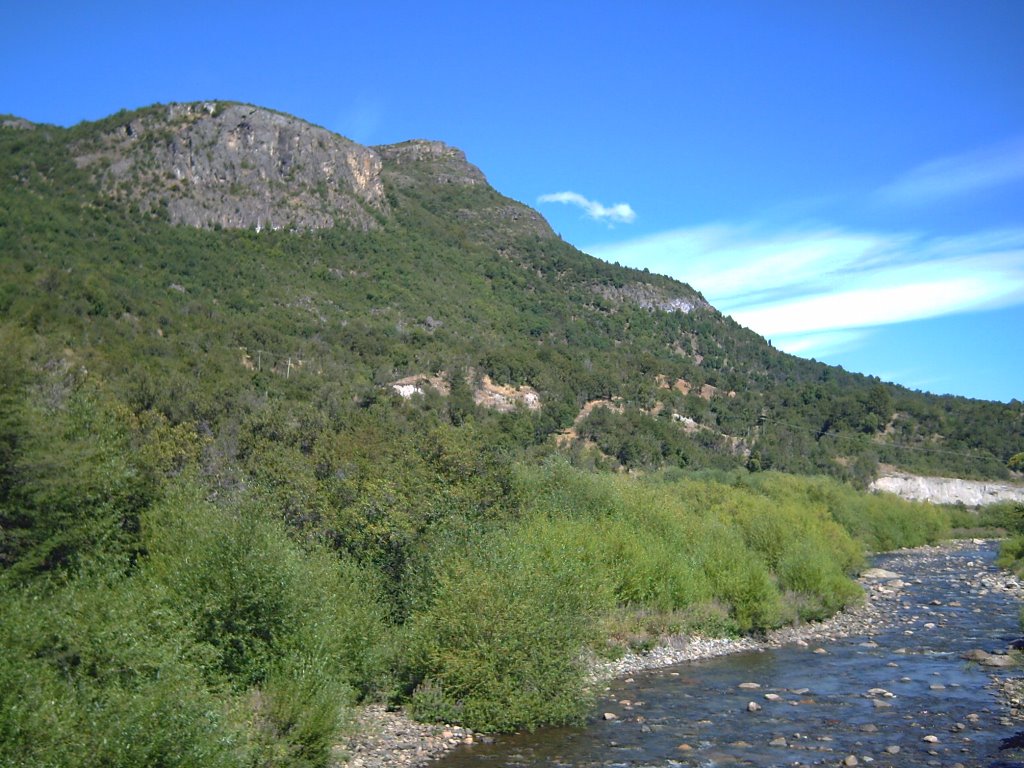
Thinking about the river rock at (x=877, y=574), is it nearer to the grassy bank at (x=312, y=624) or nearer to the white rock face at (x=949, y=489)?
the grassy bank at (x=312, y=624)

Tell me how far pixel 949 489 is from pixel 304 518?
93.9m

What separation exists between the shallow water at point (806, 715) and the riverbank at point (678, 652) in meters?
0.55

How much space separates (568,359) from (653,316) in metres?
42.9

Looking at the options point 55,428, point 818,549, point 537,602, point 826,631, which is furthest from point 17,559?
point 818,549

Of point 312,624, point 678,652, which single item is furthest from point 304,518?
point 678,652

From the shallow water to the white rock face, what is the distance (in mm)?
72098

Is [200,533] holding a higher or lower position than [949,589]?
higher

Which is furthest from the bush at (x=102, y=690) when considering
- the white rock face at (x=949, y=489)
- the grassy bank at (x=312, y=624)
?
the white rock face at (x=949, y=489)

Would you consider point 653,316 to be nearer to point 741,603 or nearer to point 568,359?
point 568,359

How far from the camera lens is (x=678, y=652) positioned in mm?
28016

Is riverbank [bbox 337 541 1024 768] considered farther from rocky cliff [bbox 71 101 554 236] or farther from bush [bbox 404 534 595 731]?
rocky cliff [bbox 71 101 554 236]

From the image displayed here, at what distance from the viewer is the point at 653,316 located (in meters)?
142

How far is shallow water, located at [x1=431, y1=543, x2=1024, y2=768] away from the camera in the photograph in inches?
674

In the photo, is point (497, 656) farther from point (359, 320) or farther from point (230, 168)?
point (230, 168)
